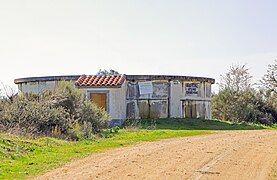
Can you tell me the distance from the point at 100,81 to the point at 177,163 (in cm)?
1713

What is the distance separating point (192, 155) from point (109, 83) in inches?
600

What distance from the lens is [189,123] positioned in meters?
28.6

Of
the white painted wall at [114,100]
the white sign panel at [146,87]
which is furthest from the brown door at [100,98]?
the white sign panel at [146,87]

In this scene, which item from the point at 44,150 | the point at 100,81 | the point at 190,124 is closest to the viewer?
the point at 44,150

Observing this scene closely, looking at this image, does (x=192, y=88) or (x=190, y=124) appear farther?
(x=192, y=88)

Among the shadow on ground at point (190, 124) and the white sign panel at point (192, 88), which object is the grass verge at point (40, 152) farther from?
the white sign panel at point (192, 88)

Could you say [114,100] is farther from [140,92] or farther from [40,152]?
[40,152]

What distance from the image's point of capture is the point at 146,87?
97.0 feet

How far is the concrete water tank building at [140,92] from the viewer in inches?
1091

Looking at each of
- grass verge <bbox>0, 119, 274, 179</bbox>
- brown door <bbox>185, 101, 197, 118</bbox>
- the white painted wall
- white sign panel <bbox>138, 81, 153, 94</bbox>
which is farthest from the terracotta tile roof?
grass verge <bbox>0, 119, 274, 179</bbox>

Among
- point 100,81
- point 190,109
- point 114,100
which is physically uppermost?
point 100,81

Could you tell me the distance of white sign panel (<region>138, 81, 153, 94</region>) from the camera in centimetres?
2953

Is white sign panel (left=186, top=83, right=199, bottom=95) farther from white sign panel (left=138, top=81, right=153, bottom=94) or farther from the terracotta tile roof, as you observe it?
the terracotta tile roof

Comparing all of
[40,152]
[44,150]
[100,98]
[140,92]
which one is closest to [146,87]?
[140,92]
